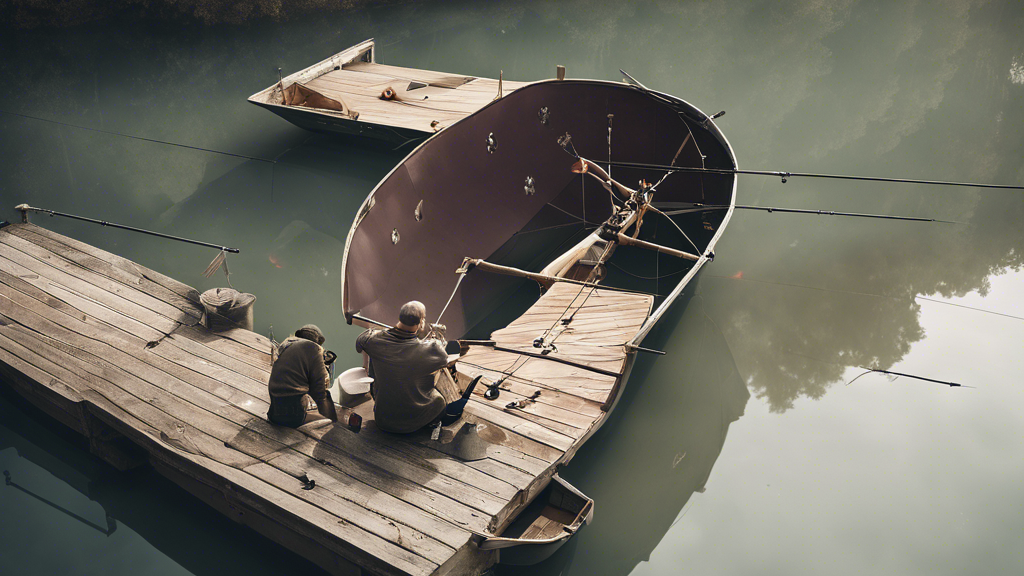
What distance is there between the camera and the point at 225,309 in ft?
20.9

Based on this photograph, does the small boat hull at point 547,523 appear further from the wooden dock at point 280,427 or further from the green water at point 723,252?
the green water at point 723,252

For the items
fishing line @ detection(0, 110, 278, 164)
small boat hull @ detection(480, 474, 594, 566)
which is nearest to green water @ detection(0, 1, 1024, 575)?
fishing line @ detection(0, 110, 278, 164)

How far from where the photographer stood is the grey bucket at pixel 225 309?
6.34m

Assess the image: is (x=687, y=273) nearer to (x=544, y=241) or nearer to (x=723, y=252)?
(x=723, y=252)

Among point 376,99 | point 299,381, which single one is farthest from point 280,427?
point 376,99

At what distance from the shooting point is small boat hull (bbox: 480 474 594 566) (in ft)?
15.6

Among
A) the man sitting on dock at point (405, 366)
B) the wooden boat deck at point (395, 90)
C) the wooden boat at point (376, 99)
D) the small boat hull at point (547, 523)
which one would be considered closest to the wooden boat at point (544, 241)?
the small boat hull at point (547, 523)

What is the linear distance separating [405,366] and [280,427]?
1.25m

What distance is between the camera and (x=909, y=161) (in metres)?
10.2

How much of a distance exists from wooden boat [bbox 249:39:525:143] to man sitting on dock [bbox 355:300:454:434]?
4794 mm

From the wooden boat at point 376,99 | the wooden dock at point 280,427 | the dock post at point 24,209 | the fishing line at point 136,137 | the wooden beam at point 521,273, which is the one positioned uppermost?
the wooden boat at point 376,99

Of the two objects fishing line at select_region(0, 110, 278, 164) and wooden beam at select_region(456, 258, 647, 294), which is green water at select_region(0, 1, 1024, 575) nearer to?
fishing line at select_region(0, 110, 278, 164)

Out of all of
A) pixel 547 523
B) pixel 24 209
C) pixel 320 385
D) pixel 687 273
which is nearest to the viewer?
pixel 547 523

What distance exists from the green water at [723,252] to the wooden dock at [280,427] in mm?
642
